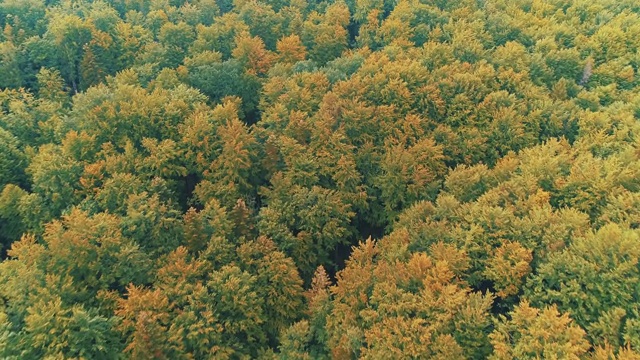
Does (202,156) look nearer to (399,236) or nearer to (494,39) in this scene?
(399,236)

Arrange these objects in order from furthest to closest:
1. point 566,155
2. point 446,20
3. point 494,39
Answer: point 446,20, point 494,39, point 566,155

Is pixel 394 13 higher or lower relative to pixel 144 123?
higher

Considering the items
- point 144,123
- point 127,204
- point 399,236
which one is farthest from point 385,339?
point 144,123

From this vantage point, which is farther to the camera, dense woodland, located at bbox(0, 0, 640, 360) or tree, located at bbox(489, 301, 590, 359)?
dense woodland, located at bbox(0, 0, 640, 360)

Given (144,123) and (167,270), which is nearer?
(167,270)

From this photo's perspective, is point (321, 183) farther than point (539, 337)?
Yes

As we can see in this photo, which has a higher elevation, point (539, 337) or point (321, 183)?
point (539, 337)

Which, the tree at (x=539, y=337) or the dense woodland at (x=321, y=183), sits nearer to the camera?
the tree at (x=539, y=337)

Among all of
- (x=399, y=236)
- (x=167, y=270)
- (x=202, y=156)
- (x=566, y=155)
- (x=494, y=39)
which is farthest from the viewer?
(x=494, y=39)
